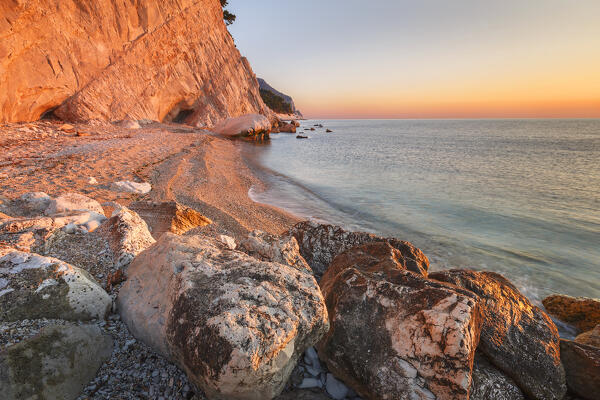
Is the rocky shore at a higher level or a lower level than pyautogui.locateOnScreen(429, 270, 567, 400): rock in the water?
higher

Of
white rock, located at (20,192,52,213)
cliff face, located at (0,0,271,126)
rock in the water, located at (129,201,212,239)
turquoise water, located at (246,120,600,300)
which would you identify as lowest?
turquoise water, located at (246,120,600,300)

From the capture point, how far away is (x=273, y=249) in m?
2.93

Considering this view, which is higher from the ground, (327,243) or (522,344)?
(327,243)

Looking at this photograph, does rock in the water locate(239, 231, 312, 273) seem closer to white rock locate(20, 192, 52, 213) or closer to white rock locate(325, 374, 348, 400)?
white rock locate(325, 374, 348, 400)

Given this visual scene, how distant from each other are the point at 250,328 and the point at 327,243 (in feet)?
7.98

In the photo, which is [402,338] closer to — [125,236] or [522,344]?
[522,344]

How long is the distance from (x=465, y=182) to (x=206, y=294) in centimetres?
1436

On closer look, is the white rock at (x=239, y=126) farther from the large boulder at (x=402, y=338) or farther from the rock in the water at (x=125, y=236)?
the large boulder at (x=402, y=338)

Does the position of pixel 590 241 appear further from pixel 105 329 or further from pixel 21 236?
pixel 21 236

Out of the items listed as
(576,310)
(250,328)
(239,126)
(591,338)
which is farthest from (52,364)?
(239,126)

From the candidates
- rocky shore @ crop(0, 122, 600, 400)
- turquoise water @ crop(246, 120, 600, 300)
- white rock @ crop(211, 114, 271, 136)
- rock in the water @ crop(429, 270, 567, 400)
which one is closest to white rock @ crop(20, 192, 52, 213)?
rocky shore @ crop(0, 122, 600, 400)

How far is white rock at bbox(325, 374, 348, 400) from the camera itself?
2008 mm

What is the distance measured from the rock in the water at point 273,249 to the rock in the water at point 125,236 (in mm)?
1088

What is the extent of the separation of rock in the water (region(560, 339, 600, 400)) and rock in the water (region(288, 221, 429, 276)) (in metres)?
1.50
